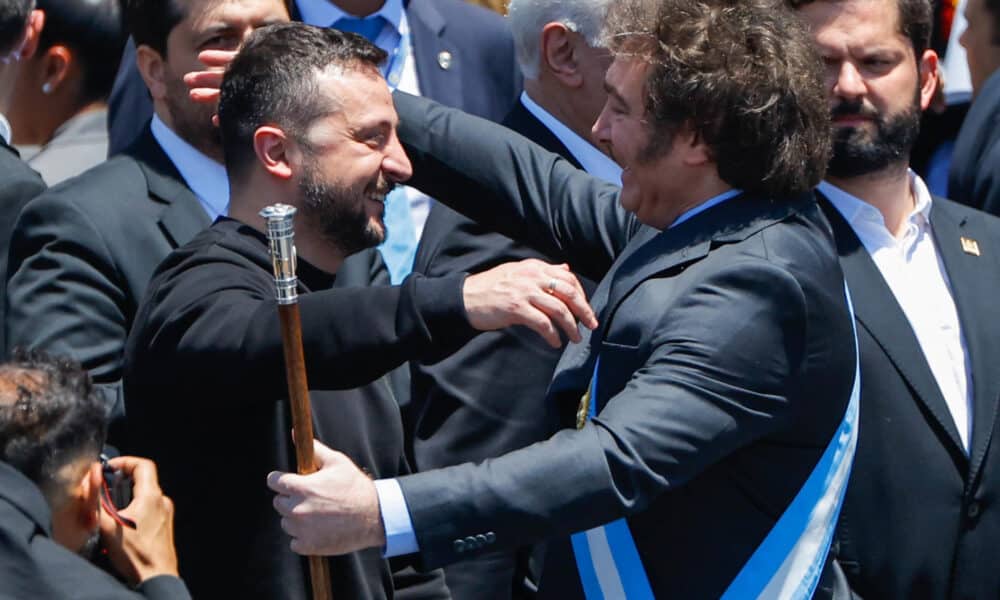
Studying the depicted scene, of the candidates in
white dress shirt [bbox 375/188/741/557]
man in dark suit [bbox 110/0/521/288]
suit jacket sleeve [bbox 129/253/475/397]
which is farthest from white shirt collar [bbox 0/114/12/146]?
white dress shirt [bbox 375/188/741/557]

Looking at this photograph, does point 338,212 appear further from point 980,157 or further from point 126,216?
point 980,157

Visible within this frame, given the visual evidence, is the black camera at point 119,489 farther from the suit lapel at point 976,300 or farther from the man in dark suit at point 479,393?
the suit lapel at point 976,300

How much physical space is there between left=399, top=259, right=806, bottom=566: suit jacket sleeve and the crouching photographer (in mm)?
471

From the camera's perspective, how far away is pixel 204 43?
4793 millimetres

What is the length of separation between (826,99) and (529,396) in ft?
4.21

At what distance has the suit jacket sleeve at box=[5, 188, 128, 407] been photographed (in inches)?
165

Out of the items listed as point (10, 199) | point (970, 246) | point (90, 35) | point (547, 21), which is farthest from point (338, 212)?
point (90, 35)

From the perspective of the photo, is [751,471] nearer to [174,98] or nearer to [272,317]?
[272,317]

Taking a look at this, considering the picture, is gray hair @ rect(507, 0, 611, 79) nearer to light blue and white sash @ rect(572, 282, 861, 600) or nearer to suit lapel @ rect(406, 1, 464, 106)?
suit lapel @ rect(406, 1, 464, 106)

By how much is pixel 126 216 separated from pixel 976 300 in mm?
2049

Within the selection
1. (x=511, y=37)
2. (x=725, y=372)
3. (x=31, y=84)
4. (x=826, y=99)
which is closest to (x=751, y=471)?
(x=725, y=372)

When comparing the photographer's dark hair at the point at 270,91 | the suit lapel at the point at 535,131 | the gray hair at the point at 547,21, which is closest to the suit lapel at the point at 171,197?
the photographer's dark hair at the point at 270,91

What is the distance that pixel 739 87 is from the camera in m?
3.61

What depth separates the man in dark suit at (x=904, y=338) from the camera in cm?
435
